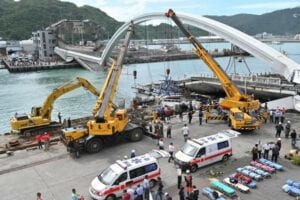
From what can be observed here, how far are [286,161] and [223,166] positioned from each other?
11.6 feet

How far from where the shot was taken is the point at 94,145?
2116 centimetres

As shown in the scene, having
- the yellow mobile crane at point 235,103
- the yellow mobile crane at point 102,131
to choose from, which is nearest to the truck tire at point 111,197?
the yellow mobile crane at point 102,131

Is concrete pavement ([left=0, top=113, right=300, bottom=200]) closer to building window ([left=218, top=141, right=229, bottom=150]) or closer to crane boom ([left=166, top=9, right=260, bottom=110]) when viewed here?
building window ([left=218, top=141, right=229, bottom=150])

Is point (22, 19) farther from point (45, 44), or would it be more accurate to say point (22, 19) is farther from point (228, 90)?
point (228, 90)

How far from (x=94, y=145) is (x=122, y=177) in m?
6.94

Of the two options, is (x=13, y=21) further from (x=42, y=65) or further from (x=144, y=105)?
(x=144, y=105)

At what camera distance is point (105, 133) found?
70.0 feet

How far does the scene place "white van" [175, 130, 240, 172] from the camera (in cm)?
1728

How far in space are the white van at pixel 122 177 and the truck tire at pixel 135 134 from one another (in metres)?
6.97

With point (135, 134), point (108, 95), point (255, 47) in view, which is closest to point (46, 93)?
point (255, 47)

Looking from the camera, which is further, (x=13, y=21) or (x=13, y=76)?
(x=13, y=21)

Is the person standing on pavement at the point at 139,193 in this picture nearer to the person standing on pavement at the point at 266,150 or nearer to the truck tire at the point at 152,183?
the truck tire at the point at 152,183

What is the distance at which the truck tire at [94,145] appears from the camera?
20984mm

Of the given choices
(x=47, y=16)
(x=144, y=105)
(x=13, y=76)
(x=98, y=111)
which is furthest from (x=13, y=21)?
(x=98, y=111)
